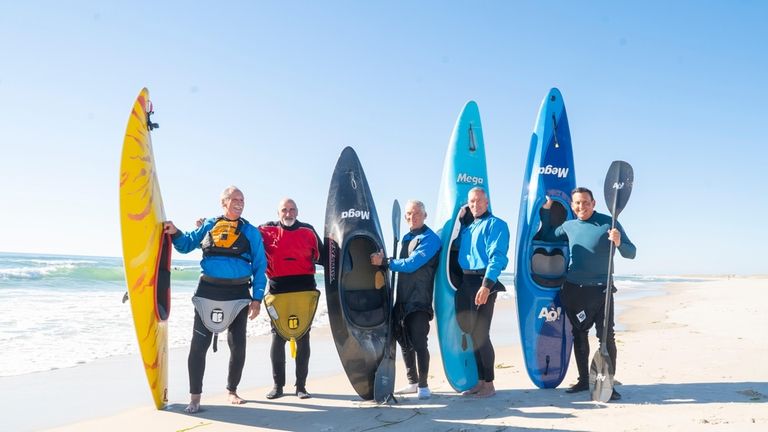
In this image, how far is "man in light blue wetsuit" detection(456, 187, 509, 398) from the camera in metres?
3.77

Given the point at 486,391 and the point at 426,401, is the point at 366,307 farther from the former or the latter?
the point at 486,391

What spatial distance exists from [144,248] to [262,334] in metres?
4.11

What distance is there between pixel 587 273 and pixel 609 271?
143 mm

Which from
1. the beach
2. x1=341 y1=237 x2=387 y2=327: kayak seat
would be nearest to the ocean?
the beach

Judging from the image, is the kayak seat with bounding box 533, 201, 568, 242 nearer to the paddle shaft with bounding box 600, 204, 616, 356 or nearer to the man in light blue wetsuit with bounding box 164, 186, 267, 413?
the paddle shaft with bounding box 600, 204, 616, 356

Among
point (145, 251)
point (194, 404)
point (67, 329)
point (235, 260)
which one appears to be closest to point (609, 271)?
A: point (235, 260)

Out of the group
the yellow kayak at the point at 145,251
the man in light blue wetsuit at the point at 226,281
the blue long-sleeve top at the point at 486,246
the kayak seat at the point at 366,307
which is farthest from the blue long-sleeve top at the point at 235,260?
the blue long-sleeve top at the point at 486,246

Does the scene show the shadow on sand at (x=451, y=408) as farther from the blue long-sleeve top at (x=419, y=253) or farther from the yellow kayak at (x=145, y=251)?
the blue long-sleeve top at (x=419, y=253)

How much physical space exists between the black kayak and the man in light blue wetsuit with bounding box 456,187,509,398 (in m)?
0.61

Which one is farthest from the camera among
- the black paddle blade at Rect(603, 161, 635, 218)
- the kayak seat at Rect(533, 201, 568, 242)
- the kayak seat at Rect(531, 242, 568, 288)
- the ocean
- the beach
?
the ocean

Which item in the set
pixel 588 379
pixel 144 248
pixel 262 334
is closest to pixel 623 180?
pixel 588 379

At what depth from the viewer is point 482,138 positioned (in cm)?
549

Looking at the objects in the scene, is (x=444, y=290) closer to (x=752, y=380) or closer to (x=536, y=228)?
(x=536, y=228)

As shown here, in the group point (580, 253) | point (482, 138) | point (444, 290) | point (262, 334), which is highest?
point (482, 138)
